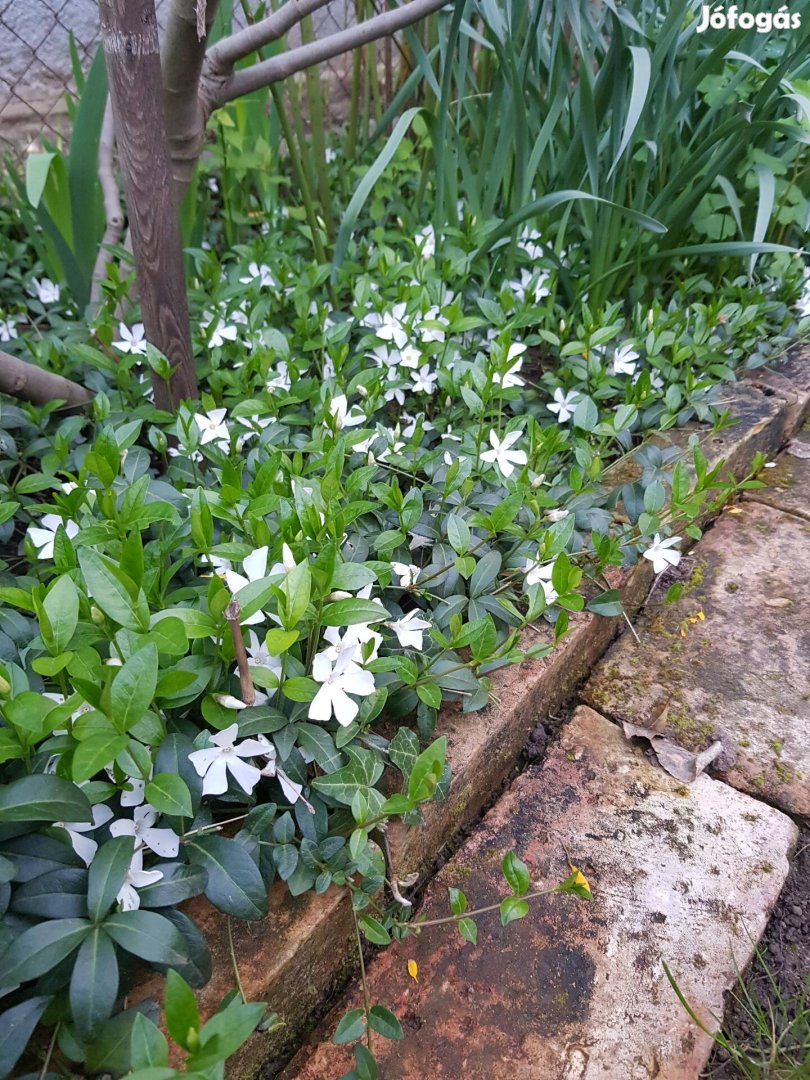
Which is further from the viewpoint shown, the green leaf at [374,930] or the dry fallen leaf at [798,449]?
the dry fallen leaf at [798,449]

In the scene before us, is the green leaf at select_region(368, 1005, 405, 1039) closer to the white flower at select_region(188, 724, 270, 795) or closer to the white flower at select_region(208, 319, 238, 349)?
the white flower at select_region(188, 724, 270, 795)

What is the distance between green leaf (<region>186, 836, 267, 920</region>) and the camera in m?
0.77

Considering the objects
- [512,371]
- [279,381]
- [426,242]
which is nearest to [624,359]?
[512,371]

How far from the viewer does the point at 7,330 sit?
1.82 m

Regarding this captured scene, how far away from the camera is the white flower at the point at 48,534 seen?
1.02m

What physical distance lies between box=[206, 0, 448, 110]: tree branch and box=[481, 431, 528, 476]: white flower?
0.90 m

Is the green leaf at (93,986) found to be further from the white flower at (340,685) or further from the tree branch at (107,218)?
the tree branch at (107,218)

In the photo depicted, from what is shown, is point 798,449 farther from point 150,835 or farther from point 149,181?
point 150,835

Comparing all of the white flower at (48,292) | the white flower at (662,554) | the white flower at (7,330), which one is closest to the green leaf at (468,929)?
the white flower at (662,554)

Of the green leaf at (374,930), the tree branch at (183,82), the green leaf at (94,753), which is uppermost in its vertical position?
the tree branch at (183,82)

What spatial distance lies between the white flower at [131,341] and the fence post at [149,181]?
0.11 metres

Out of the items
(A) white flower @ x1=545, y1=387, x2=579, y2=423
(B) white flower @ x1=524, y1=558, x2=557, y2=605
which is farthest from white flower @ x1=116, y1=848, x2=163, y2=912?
(A) white flower @ x1=545, y1=387, x2=579, y2=423

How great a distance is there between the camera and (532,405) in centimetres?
168

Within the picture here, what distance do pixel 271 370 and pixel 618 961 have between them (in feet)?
4.08
